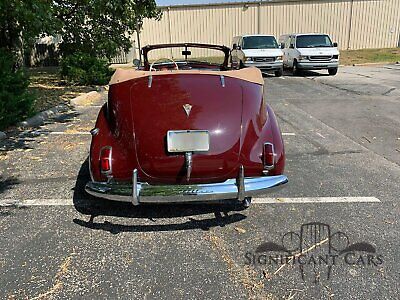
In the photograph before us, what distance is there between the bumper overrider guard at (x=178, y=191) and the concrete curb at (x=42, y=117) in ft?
14.6

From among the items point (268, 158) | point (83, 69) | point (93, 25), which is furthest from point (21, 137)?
point (93, 25)

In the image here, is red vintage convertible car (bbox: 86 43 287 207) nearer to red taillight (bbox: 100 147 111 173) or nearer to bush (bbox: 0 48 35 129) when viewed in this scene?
red taillight (bbox: 100 147 111 173)

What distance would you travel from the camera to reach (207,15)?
25547mm

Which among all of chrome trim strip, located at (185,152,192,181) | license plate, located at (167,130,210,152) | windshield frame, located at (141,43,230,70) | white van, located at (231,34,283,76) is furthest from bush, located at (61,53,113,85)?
chrome trim strip, located at (185,152,192,181)

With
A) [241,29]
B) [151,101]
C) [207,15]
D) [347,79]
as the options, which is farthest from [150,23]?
[151,101]

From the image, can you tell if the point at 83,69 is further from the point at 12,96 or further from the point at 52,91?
the point at 12,96

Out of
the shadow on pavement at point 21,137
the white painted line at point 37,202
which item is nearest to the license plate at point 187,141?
the white painted line at point 37,202

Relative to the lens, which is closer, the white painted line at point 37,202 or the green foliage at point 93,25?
the white painted line at point 37,202

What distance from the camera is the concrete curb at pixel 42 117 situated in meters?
6.84

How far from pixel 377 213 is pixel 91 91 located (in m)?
9.27

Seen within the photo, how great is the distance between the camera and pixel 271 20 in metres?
25.9

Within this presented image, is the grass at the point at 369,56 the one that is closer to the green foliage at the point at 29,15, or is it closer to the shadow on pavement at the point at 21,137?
the green foliage at the point at 29,15

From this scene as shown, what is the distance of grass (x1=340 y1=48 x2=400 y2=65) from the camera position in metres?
21.4

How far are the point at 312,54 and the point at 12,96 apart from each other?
12.6 meters
